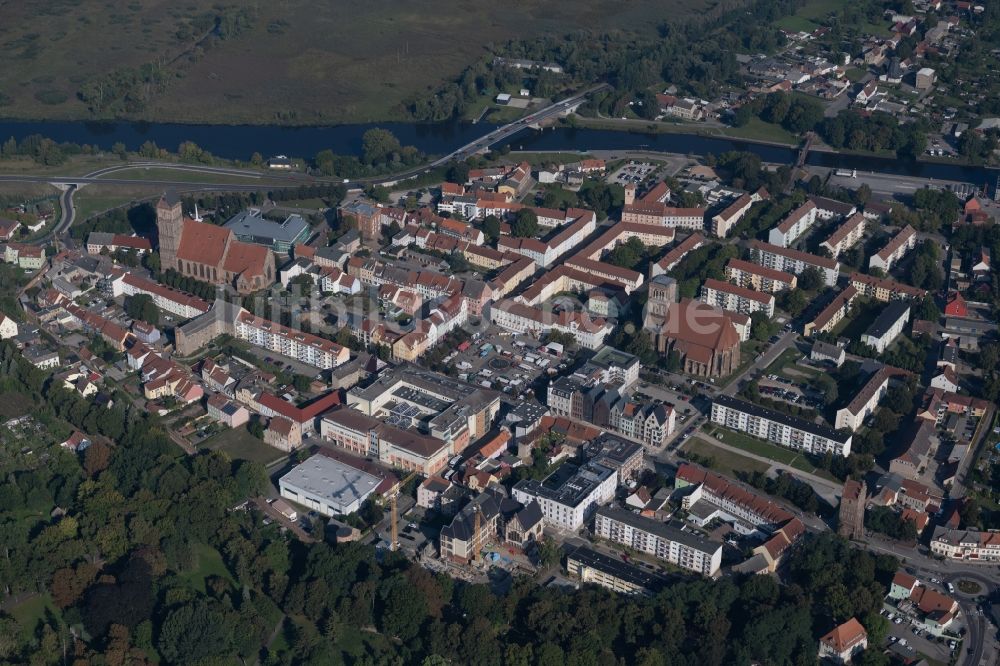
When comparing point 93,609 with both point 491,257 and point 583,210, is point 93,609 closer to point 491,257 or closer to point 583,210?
point 491,257

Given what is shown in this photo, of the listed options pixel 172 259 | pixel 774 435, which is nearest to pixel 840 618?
pixel 774 435

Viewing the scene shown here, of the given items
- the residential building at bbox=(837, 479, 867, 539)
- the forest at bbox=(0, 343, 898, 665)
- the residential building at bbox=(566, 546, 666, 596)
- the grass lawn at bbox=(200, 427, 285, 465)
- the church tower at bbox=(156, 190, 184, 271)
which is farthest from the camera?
the church tower at bbox=(156, 190, 184, 271)

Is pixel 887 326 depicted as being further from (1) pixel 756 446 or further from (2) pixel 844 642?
(2) pixel 844 642

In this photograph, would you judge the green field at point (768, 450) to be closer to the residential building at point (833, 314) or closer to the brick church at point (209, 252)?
the residential building at point (833, 314)

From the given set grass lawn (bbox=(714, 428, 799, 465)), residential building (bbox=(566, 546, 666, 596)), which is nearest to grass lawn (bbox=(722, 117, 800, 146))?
grass lawn (bbox=(714, 428, 799, 465))

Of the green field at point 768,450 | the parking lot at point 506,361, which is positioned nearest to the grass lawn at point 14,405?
the parking lot at point 506,361

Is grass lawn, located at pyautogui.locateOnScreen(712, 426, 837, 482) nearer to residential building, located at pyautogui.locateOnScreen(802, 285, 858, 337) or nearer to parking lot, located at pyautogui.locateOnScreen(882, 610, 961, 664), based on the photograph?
parking lot, located at pyautogui.locateOnScreen(882, 610, 961, 664)
